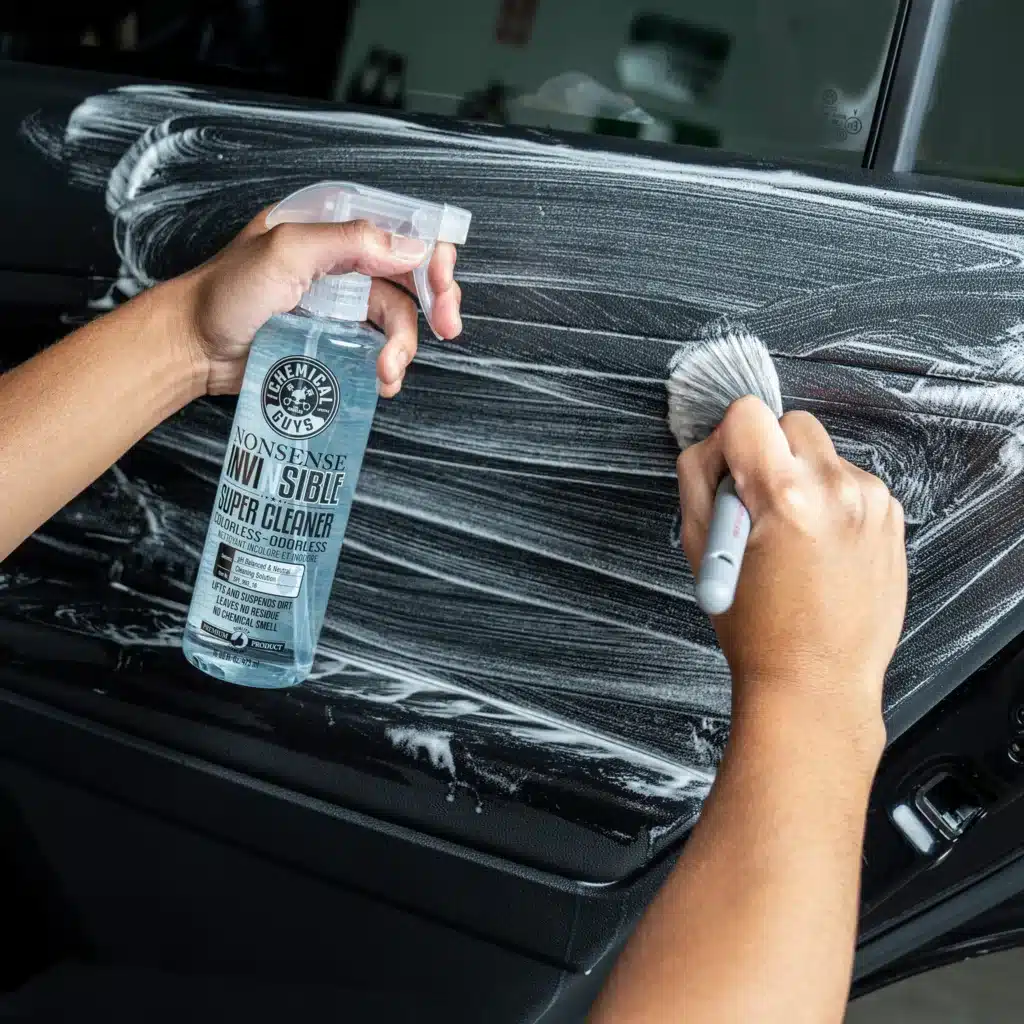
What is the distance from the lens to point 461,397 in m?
0.99

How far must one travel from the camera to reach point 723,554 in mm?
728

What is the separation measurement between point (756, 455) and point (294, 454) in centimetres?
39

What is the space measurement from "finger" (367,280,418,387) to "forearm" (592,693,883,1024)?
42 cm

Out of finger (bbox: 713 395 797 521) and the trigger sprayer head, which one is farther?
the trigger sprayer head

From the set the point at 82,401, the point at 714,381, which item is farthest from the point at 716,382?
the point at 82,401

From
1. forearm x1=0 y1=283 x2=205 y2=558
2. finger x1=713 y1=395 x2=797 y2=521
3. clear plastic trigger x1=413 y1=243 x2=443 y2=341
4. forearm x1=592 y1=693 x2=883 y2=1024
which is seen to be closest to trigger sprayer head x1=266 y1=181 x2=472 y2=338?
clear plastic trigger x1=413 y1=243 x2=443 y2=341

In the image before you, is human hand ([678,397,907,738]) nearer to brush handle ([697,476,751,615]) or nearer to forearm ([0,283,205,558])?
brush handle ([697,476,751,615])

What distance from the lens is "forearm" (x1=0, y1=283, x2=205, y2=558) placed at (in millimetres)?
930

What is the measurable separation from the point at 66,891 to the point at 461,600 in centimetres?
49

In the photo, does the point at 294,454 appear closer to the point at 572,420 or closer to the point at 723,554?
the point at 572,420

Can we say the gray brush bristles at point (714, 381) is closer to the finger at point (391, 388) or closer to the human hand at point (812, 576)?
the human hand at point (812, 576)

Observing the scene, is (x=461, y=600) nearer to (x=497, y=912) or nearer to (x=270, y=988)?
(x=497, y=912)

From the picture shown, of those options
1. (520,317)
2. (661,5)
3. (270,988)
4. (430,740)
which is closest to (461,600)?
(430,740)

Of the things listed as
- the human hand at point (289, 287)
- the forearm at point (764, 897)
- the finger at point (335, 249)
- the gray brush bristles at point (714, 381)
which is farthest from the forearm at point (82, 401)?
the forearm at point (764, 897)
